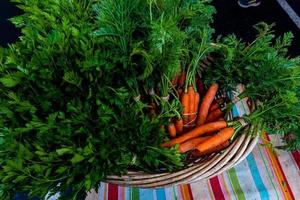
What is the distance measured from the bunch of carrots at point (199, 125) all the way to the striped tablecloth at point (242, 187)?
6.4 inches

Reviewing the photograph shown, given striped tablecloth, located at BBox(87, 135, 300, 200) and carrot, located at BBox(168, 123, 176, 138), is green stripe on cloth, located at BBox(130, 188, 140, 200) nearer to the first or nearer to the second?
striped tablecloth, located at BBox(87, 135, 300, 200)

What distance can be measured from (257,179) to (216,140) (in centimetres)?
26

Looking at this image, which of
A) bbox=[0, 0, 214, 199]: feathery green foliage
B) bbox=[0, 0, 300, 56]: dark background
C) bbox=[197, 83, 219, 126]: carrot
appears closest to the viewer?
bbox=[0, 0, 214, 199]: feathery green foliage

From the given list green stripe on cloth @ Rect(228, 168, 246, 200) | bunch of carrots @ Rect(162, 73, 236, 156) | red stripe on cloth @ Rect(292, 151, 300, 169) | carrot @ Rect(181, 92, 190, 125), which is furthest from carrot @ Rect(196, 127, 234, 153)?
red stripe on cloth @ Rect(292, 151, 300, 169)

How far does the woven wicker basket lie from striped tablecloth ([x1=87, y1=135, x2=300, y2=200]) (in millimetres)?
199

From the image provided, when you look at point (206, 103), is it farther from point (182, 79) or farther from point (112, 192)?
point (112, 192)

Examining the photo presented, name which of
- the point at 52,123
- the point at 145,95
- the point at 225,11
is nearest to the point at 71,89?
the point at 52,123

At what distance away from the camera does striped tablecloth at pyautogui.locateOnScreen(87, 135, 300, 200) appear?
0.96 meters

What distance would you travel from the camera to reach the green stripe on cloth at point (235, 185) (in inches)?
37.8

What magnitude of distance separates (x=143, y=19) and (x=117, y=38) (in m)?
0.07

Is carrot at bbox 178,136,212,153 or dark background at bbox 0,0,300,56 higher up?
dark background at bbox 0,0,300,56

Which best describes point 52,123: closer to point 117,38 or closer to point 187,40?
point 117,38

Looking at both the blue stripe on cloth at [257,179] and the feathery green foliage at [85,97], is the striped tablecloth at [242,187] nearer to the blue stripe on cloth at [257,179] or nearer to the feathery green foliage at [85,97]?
the blue stripe on cloth at [257,179]

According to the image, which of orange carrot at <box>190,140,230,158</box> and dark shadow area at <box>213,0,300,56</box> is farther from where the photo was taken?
dark shadow area at <box>213,0,300,56</box>
